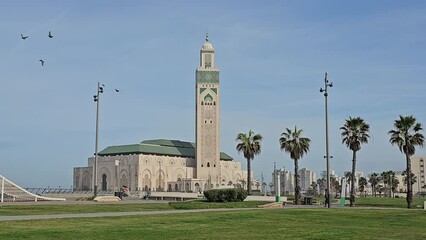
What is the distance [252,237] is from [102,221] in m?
7.38

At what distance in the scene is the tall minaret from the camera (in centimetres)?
15388

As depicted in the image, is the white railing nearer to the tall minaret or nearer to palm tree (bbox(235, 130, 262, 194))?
palm tree (bbox(235, 130, 262, 194))

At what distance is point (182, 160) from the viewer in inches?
6304

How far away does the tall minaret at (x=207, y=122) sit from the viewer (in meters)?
154

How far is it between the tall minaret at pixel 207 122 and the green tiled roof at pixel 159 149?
1017 centimetres

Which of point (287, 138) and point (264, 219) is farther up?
point (287, 138)

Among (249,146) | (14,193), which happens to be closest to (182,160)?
(249,146)

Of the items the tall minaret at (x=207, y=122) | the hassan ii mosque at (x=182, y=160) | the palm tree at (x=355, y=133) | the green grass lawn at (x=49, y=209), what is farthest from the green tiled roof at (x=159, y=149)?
the green grass lawn at (x=49, y=209)

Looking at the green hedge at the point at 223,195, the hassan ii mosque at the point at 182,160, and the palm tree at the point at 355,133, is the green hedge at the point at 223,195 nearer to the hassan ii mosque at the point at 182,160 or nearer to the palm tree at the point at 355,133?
the palm tree at the point at 355,133

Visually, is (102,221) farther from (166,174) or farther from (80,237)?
(166,174)

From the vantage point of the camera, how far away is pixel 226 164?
170500mm

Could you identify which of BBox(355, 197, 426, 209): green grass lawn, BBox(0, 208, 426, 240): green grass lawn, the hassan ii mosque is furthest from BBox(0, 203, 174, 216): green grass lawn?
the hassan ii mosque

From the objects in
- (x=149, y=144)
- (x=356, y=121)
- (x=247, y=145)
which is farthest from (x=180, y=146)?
(x=356, y=121)

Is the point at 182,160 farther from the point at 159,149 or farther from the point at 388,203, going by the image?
the point at 388,203
